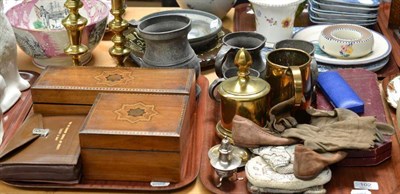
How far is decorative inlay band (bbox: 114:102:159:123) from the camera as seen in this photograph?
814 mm

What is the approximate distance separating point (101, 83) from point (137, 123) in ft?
0.51

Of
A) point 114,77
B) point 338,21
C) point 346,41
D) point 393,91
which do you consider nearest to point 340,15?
point 338,21

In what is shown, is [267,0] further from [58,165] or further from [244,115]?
[58,165]

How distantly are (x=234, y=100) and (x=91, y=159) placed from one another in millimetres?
232

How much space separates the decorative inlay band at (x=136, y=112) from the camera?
2.67 feet

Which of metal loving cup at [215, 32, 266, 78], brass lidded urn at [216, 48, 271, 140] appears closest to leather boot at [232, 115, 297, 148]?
brass lidded urn at [216, 48, 271, 140]

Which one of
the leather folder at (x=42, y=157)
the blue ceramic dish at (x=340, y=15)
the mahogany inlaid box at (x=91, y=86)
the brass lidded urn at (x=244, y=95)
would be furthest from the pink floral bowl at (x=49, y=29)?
the blue ceramic dish at (x=340, y=15)

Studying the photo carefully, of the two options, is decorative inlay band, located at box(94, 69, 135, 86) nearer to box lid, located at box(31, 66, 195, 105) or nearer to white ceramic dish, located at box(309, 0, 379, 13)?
box lid, located at box(31, 66, 195, 105)

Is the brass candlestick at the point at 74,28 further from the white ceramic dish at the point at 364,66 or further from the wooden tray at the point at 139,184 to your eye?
the white ceramic dish at the point at 364,66

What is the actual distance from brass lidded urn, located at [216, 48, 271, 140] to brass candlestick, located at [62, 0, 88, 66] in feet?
1.04

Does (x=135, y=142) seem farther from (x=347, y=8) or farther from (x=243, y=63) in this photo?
(x=347, y=8)

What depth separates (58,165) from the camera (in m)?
0.79

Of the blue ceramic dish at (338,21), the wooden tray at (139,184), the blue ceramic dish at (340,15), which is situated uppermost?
the blue ceramic dish at (340,15)

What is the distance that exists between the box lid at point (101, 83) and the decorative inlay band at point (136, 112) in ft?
0.18
